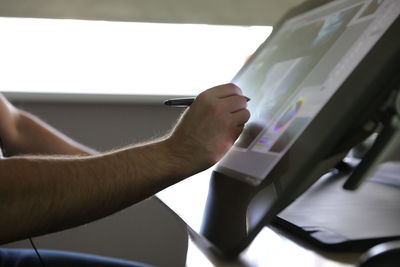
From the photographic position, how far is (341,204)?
1.87ft

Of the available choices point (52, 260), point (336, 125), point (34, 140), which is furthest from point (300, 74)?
point (34, 140)

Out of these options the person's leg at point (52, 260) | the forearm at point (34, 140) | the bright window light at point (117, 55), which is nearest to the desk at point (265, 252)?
the person's leg at point (52, 260)

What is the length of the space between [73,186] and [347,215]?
12.4 inches

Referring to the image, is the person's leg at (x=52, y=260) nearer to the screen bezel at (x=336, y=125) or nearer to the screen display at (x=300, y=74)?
the screen display at (x=300, y=74)

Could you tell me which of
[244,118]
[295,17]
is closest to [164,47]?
[295,17]

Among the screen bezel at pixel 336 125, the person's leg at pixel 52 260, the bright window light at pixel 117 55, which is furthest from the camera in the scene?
the bright window light at pixel 117 55

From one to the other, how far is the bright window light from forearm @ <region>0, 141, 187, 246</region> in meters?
1.16

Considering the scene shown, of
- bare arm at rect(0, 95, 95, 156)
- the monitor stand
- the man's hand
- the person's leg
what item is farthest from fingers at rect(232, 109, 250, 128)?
bare arm at rect(0, 95, 95, 156)

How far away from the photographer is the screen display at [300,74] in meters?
0.47

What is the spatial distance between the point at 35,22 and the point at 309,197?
142 cm

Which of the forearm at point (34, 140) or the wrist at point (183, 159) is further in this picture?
the forearm at point (34, 140)

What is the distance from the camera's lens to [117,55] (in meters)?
1.79

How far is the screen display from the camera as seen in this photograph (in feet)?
1.54

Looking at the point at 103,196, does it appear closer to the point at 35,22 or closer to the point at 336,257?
the point at 336,257
